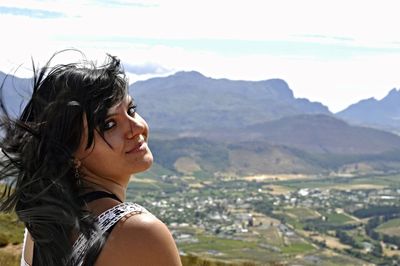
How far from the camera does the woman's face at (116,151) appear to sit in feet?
9.41

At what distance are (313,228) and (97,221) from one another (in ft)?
483

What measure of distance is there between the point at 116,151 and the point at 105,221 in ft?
1.39

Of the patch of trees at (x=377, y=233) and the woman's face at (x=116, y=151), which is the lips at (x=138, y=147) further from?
the patch of trees at (x=377, y=233)

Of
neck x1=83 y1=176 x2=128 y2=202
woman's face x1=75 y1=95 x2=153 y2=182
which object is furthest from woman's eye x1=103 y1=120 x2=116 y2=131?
neck x1=83 y1=176 x2=128 y2=202

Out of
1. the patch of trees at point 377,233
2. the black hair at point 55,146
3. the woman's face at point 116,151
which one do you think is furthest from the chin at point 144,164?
the patch of trees at point 377,233

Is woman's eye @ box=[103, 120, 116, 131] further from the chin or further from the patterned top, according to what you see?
the patterned top

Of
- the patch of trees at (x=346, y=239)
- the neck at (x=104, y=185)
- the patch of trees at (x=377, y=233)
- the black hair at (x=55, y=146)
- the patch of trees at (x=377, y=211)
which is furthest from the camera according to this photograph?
the patch of trees at (x=377, y=211)

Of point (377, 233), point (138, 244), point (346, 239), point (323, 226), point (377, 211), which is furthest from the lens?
point (377, 211)

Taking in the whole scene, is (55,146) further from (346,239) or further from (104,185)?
(346,239)

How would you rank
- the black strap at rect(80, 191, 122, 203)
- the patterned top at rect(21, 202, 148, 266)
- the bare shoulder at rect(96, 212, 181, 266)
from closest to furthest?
1. the bare shoulder at rect(96, 212, 181, 266)
2. the patterned top at rect(21, 202, 148, 266)
3. the black strap at rect(80, 191, 122, 203)

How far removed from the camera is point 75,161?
2865mm

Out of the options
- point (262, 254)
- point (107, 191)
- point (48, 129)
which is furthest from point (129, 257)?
point (262, 254)

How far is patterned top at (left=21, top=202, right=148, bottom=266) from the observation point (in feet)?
8.32

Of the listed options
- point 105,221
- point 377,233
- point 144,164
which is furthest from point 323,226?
point 105,221
